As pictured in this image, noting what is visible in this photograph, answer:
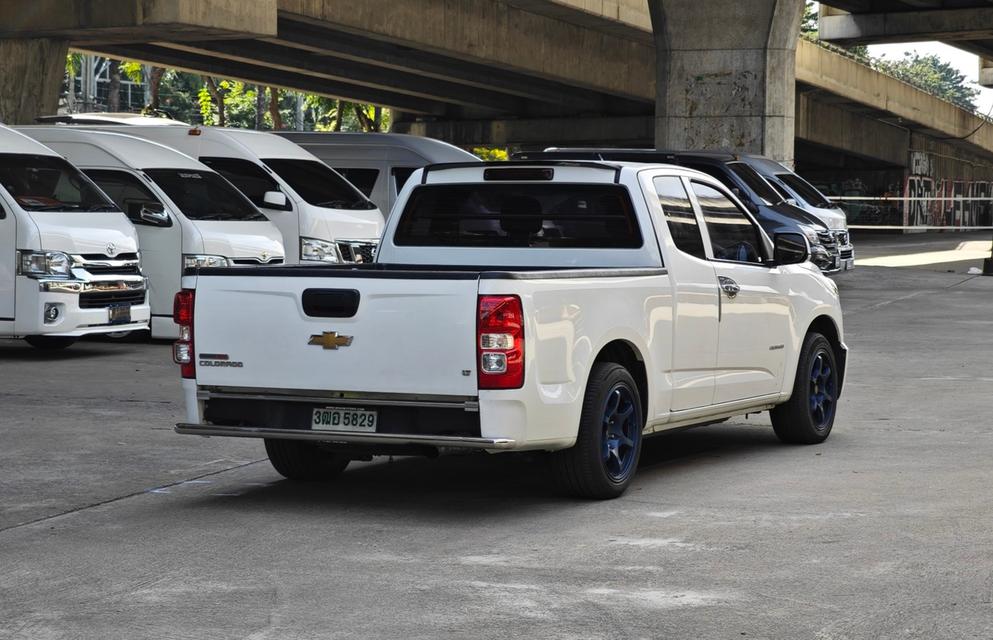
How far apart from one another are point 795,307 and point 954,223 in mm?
61734

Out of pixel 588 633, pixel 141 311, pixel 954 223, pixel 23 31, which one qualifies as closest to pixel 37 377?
pixel 141 311

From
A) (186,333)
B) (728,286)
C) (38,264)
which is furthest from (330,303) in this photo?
(38,264)

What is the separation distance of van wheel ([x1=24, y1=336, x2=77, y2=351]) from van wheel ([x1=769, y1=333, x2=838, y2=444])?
353 inches

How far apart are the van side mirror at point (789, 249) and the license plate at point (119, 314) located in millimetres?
8252

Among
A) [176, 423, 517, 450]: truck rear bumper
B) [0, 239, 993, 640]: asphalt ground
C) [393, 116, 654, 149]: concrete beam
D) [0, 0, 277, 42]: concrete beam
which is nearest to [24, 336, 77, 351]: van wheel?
[0, 239, 993, 640]: asphalt ground

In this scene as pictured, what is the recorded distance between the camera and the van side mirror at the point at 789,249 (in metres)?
10.6

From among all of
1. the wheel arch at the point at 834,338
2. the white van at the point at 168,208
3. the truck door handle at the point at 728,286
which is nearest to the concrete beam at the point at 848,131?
the white van at the point at 168,208

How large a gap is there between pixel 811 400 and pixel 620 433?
102 inches

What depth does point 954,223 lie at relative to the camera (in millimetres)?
70125

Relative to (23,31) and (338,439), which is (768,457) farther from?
(23,31)

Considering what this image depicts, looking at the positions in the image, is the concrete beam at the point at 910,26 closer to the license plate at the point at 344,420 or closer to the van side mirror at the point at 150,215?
the van side mirror at the point at 150,215

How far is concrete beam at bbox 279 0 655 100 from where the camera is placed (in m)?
35.2

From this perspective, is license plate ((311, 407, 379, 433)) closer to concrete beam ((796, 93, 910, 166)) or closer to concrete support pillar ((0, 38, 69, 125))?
concrete support pillar ((0, 38, 69, 125))

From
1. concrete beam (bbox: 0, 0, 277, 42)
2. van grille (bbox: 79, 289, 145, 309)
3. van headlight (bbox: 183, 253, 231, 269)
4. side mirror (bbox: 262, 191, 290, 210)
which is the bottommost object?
van grille (bbox: 79, 289, 145, 309)
